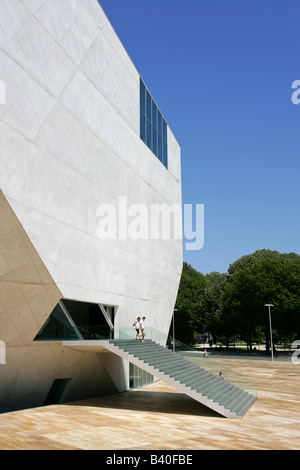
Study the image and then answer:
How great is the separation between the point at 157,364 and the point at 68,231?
7.10 metres

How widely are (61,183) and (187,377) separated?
10.3 m

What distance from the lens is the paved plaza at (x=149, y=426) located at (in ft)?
37.8

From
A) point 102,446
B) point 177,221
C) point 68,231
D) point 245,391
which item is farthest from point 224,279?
point 102,446

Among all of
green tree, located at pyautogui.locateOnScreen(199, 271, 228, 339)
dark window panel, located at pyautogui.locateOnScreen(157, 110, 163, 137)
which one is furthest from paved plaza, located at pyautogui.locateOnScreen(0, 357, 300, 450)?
green tree, located at pyautogui.locateOnScreen(199, 271, 228, 339)

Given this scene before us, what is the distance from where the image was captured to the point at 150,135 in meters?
29.0

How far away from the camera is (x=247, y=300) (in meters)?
54.1

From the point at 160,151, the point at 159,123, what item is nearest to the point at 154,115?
the point at 159,123

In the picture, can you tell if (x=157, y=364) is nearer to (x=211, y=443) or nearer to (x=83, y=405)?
(x=83, y=405)

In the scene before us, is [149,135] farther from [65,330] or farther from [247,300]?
[247,300]

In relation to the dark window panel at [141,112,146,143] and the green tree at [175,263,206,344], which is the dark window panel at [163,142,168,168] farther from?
the green tree at [175,263,206,344]

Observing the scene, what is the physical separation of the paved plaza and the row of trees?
3115 centimetres

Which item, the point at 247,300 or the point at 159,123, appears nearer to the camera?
the point at 159,123

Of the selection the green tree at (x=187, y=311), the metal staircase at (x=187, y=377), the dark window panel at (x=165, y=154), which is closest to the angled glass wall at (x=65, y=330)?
the metal staircase at (x=187, y=377)

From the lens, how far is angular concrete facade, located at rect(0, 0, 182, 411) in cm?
1413
